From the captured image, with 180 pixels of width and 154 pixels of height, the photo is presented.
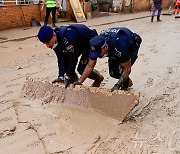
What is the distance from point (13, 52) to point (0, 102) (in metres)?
3.07

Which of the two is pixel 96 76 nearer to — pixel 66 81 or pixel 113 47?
pixel 66 81

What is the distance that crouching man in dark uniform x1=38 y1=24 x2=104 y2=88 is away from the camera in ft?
10.00

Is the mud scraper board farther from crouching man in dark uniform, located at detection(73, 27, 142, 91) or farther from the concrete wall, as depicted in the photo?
the concrete wall

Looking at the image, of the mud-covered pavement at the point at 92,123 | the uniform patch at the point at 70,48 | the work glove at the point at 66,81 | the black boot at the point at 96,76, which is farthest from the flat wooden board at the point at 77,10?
the uniform patch at the point at 70,48

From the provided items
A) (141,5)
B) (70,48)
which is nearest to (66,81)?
(70,48)

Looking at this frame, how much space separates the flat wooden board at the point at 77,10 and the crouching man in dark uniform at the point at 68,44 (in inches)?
316

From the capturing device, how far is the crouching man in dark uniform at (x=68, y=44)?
305cm

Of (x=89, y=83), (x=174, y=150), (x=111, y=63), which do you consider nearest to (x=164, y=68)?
(x=89, y=83)

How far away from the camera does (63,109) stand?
11.5 ft

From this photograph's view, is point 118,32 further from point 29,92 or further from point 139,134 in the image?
point 29,92

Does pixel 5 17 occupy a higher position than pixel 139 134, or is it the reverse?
pixel 5 17

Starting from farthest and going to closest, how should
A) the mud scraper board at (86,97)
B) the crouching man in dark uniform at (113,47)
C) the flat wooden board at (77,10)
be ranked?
the flat wooden board at (77,10) → the mud scraper board at (86,97) → the crouching man in dark uniform at (113,47)

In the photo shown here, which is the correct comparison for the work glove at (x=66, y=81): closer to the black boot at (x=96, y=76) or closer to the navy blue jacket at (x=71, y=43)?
the navy blue jacket at (x=71, y=43)

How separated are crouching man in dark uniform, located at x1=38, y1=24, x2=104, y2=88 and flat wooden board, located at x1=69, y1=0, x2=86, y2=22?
802cm
